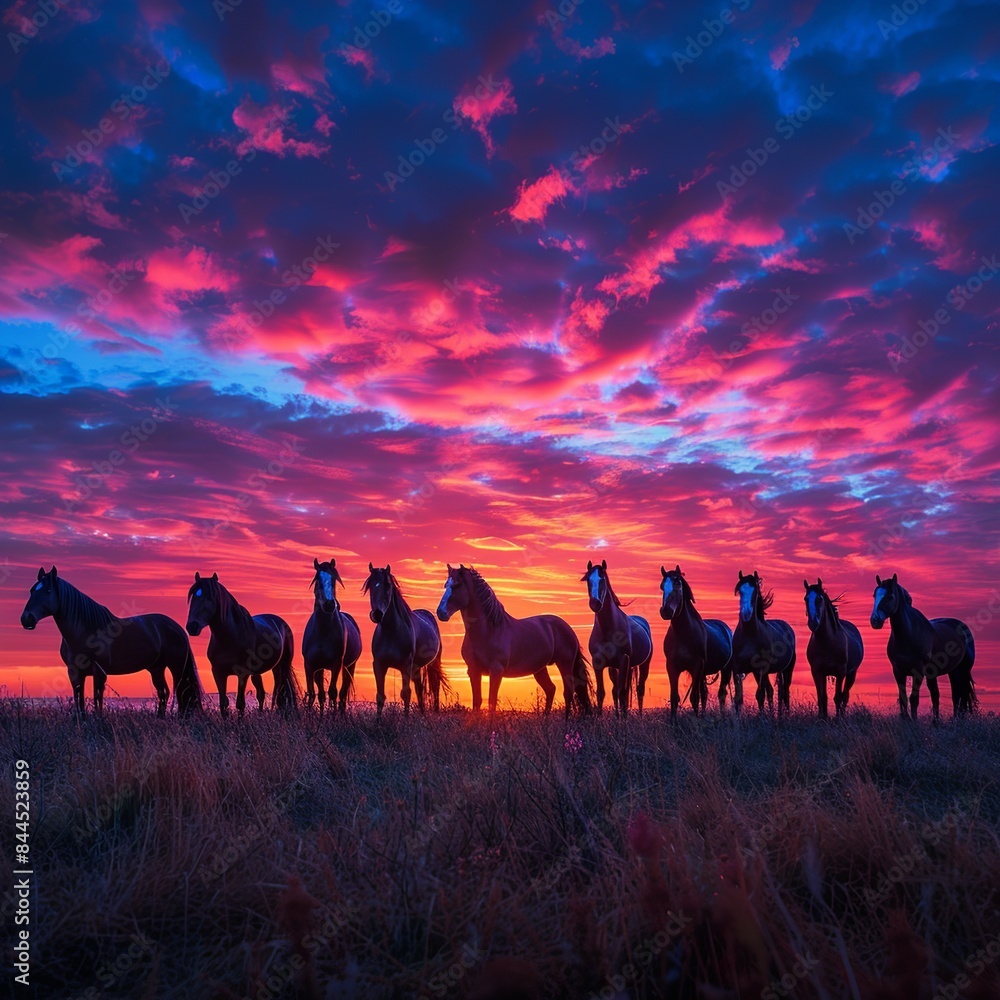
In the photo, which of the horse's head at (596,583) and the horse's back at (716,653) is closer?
the horse's head at (596,583)

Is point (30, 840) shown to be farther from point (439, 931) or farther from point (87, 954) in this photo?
point (439, 931)

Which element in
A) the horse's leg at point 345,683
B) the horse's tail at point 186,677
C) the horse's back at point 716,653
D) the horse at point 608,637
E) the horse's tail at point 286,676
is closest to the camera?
the horse at point 608,637

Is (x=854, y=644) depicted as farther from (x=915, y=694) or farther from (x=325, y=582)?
(x=325, y=582)

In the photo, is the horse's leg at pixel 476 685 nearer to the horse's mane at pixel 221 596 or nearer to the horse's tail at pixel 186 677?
the horse's mane at pixel 221 596

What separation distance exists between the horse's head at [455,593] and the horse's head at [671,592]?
4016 millimetres

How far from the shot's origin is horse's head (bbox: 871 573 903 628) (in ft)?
45.5

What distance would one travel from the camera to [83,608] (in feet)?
42.1

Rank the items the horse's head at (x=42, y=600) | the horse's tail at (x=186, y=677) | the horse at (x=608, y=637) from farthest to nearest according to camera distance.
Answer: the horse's tail at (x=186, y=677)
the horse at (x=608, y=637)
the horse's head at (x=42, y=600)

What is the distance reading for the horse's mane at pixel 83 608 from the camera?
12.5 meters

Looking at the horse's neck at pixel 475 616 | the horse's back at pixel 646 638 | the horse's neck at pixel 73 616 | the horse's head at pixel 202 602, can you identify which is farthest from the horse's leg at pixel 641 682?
the horse's neck at pixel 73 616

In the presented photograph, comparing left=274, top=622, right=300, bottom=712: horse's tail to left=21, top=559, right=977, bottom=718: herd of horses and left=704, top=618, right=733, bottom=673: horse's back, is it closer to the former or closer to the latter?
left=21, top=559, right=977, bottom=718: herd of horses

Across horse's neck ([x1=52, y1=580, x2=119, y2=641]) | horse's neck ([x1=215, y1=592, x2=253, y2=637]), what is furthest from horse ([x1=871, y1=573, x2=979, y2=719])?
horse's neck ([x1=52, y1=580, x2=119, y2=641])

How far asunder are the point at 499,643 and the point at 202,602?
218 inches

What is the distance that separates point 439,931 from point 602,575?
10436mm
